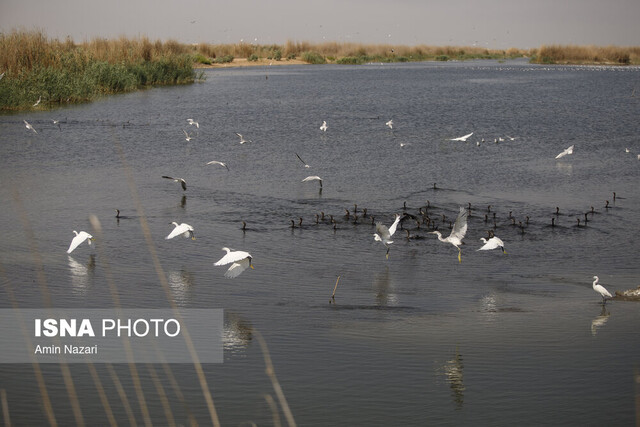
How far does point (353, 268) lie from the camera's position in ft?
46.2

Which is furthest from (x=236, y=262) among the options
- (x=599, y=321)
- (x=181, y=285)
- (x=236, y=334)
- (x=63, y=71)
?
(x=63, y=71)

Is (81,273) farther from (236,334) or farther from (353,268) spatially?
(353,268)

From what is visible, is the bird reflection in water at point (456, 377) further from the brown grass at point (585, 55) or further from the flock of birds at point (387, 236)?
the brown grass at point (585, 55)

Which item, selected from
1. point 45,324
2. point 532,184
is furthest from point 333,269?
point 532,184

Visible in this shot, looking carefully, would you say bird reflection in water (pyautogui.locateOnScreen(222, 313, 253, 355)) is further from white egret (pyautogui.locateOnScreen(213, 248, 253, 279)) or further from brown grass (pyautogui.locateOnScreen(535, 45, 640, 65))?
brown grass (pyautogui.locateOnScreen(535, 45, 640, 65))

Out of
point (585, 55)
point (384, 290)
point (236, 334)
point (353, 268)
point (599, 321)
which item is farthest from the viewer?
point (585, 55)

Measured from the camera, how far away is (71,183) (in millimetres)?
22281

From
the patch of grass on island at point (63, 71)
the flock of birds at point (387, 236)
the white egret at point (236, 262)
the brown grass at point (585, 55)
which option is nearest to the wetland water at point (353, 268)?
the flock of birds at point (387, 236)

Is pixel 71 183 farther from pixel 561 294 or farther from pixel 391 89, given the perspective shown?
pixel 391 89

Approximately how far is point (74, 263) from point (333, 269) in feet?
15.5

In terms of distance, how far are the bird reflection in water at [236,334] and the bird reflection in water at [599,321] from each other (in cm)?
488

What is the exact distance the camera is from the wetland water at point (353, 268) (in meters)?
9.21

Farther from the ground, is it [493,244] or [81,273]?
[493,244]

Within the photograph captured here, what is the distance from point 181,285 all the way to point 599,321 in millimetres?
6581
